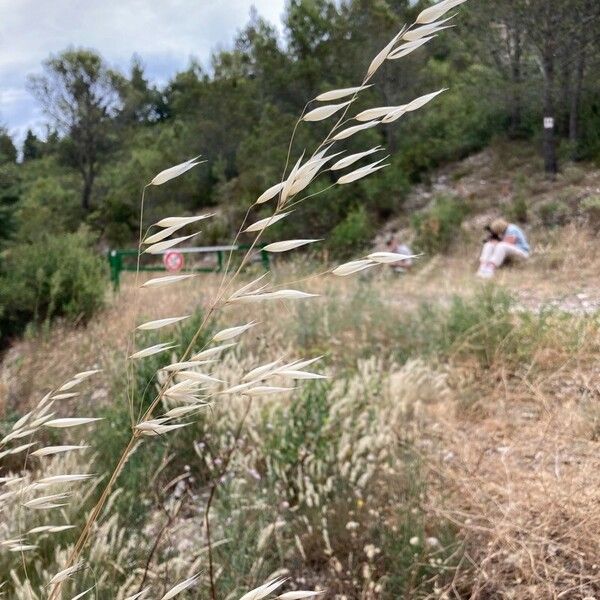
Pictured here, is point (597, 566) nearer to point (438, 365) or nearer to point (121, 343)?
point (438, 365)

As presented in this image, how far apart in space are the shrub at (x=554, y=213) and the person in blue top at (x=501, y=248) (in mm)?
3111

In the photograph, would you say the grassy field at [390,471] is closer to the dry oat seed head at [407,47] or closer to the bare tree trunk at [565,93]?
the dry oat seed head at [407,47]

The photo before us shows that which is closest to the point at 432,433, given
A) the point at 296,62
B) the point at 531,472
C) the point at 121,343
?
the point at 531,472

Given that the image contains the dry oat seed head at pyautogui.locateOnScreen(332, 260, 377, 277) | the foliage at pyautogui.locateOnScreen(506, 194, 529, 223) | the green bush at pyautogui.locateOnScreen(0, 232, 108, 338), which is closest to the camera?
the dry oat seed head at pyautogui.locateOnScreen(332, 260, 377, 277)

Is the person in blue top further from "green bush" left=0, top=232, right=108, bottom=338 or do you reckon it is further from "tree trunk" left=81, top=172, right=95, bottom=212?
"tree trunk" left=81, top=172, right=95, bottom=212

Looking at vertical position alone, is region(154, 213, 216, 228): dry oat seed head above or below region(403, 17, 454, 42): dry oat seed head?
below

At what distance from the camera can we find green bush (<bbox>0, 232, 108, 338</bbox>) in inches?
293

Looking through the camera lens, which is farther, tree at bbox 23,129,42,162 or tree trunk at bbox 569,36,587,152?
tree at bbox 23,129,42,162

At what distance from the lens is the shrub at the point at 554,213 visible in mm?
12117

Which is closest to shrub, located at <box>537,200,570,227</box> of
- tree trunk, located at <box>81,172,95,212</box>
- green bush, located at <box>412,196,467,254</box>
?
green bush, located at <box>412,196,467,254</box>

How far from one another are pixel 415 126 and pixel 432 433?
16051 mm

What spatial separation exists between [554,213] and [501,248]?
387cm

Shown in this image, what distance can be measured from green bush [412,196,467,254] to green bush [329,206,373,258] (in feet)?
4.48

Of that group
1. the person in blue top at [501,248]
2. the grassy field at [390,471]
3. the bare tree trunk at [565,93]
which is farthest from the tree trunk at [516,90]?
the grassy field at [390,471]
